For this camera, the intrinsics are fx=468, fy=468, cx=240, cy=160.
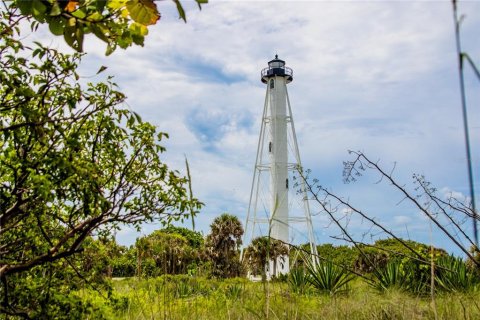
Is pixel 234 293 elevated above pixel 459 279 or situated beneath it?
situated beneath

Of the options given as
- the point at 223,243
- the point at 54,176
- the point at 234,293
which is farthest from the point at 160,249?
the point at 223,243

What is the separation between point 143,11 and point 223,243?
105 feet

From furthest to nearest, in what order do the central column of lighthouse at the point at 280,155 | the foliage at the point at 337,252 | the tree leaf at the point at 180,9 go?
the central column of lighthouse at the point at 280,155
the foliage at the point at 337,252
the tree leaf at the point at 180,9

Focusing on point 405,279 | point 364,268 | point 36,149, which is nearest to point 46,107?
point 36,149

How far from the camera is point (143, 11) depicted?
6.42ft

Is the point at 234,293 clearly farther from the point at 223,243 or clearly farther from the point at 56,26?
the point at 223,243

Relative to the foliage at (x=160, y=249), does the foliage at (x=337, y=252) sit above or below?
above

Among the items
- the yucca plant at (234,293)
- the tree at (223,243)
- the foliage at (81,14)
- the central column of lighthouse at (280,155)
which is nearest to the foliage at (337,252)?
the central column of lighthouse at (280,155)

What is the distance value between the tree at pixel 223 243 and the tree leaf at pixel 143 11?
1235 inches

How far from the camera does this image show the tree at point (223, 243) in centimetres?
3288

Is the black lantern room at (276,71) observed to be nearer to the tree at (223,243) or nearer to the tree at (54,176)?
the tree at (223,243)

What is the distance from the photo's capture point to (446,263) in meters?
13.3

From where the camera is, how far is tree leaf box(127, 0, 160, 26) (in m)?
1.94

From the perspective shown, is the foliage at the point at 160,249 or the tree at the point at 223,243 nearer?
the foliage at the point at 160,249
